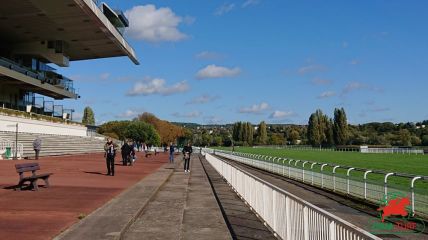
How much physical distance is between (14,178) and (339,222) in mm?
Answer: 16001

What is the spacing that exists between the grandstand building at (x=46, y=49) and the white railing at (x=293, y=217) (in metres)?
37.5

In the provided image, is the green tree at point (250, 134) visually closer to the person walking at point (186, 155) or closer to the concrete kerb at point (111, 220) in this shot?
the person walking at point (186, 155)

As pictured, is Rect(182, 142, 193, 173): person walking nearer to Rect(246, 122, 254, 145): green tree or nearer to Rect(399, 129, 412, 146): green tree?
Rect(399, 129, 412, 146): green tree

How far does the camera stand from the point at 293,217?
6.51 meters

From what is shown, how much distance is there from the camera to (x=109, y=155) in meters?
21.3

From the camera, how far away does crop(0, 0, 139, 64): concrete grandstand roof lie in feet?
158

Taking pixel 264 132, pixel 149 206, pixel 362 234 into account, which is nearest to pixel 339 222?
pixel 362 234

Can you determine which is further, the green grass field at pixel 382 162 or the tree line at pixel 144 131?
the tree line at pixel 144 131

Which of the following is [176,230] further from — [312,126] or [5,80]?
[312,126]

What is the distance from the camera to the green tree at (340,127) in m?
123

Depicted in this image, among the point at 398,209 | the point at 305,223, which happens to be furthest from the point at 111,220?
the point at 398,209

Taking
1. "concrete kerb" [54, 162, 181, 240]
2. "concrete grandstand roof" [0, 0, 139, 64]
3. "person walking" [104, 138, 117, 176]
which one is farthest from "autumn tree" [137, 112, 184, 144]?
"concrete kerb" [54, 162, 181, 240]

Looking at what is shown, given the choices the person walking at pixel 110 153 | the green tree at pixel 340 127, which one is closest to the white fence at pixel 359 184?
the person walking at pixel 110 153

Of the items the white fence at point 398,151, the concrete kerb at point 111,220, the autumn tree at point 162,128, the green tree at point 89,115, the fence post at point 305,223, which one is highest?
the green tree at point 89,115
